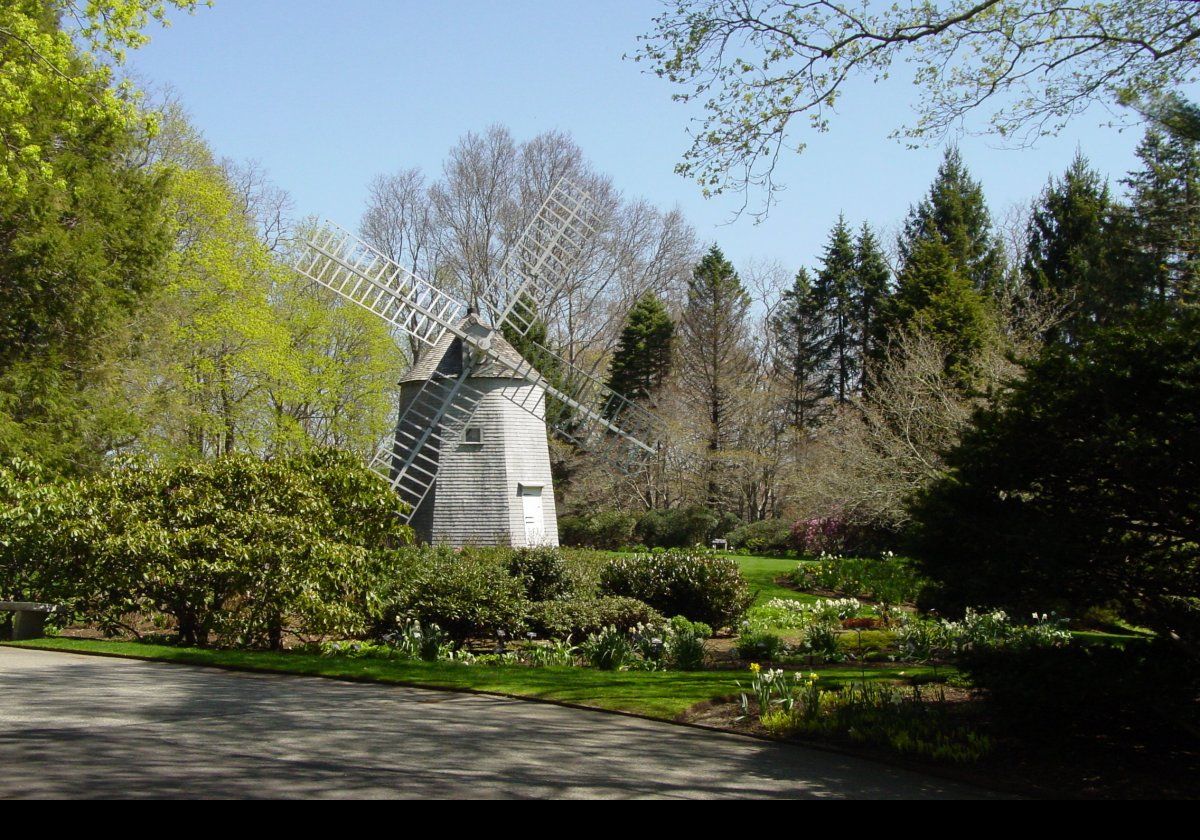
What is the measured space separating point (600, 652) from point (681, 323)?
36401 millimetres

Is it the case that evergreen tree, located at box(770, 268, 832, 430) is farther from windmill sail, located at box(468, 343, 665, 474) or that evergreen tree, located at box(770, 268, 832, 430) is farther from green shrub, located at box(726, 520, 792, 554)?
windmill sail, located at box(468, 343, 665, 474)

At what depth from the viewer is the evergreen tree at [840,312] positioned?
5181 cm

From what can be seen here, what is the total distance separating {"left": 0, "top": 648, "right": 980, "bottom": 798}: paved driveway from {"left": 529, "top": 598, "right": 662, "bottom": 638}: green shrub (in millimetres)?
5377

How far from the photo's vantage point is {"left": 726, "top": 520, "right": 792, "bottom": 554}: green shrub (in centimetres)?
3972

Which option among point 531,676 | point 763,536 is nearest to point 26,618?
point 531,676

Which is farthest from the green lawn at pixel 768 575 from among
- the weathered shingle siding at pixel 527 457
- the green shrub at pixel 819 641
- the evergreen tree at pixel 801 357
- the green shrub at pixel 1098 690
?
the evergreen tree at pixel 801 357

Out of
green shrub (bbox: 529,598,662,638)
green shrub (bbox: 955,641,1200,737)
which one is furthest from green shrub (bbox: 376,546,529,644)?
green shrub (bbox: 955,641,1200,737)

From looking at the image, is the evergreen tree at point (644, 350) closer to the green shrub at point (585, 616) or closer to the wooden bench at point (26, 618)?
the green shrub at point (585, 616)

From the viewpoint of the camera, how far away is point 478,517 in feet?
91.6

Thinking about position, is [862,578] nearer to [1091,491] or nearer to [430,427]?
[430,427]

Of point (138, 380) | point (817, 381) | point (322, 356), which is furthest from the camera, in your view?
point (817, 381)

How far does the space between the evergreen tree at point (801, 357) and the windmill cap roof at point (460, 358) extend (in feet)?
78.0

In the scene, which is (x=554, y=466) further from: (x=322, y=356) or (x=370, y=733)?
(x=370, y=733)
